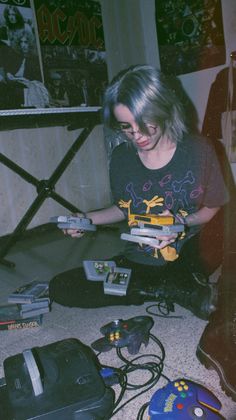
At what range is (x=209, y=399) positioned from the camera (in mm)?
649

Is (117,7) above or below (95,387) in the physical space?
above

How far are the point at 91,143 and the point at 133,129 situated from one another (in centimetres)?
159

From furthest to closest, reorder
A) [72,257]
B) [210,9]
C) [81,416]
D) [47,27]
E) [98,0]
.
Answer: [98,0]
[47,27]
[210,9]
[72,257]
[81,416]

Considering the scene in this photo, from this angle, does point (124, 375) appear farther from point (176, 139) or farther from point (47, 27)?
point (47, 27)

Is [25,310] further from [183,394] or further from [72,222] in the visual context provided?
[183,394]

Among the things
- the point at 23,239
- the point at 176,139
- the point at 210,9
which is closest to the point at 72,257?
the point at 23,239

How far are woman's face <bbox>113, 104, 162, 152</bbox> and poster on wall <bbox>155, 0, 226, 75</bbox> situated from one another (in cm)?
139

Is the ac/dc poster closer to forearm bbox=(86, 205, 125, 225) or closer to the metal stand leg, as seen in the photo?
the metal stand leg

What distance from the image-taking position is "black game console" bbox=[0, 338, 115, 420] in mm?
636

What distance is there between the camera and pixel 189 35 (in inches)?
90.1

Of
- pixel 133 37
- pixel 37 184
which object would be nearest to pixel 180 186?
pixel 37 184

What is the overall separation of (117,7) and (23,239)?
1.88 m

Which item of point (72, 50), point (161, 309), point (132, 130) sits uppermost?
point (72, 50)

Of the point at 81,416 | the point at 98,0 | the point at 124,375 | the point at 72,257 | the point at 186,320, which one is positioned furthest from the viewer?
the point at 98,0
